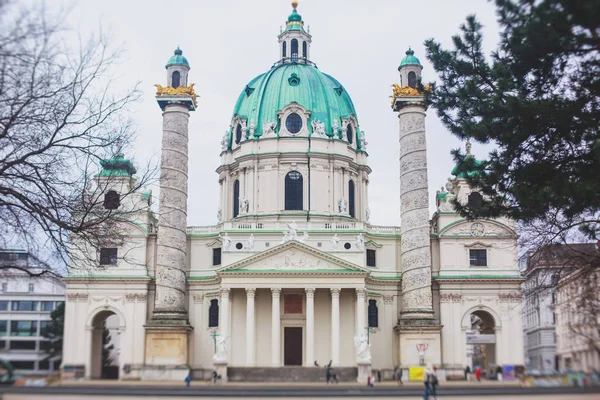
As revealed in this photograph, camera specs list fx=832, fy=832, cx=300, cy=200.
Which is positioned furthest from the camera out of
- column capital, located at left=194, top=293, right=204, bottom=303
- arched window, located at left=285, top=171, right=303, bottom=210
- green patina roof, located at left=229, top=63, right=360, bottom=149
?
green patina roof, located at left=229, top=63, right=360, bottom=149

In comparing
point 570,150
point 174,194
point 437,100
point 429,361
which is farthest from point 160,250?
point 570,150

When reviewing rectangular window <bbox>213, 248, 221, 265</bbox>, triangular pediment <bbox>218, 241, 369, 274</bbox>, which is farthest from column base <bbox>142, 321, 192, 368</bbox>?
rectangular window <bbox>213, 248, 221, 265</bbox>

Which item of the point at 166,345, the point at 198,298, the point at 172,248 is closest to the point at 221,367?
the point at 166,345

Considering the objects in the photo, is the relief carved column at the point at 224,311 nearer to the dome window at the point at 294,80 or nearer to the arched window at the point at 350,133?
the arched window at the point at 350,133

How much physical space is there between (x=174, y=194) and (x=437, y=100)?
37.5 metres

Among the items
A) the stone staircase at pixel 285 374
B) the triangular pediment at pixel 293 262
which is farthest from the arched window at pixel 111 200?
the triangular pediment at pixel 293 262

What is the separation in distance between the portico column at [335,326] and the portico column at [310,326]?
143 centimetres

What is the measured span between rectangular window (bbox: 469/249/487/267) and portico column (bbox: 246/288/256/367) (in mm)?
17569

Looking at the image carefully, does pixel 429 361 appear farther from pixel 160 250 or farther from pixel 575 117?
pixel 575 117

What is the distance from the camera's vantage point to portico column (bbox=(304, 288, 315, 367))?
6028 centimetres

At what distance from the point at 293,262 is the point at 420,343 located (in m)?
11.1

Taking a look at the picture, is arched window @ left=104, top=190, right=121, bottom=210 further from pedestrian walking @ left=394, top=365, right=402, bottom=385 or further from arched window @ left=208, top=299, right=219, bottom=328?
arched window @ left=208, top=299, right=219, bottom=328

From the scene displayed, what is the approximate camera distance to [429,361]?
59.9 m

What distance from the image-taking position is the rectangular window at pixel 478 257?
216 ft
